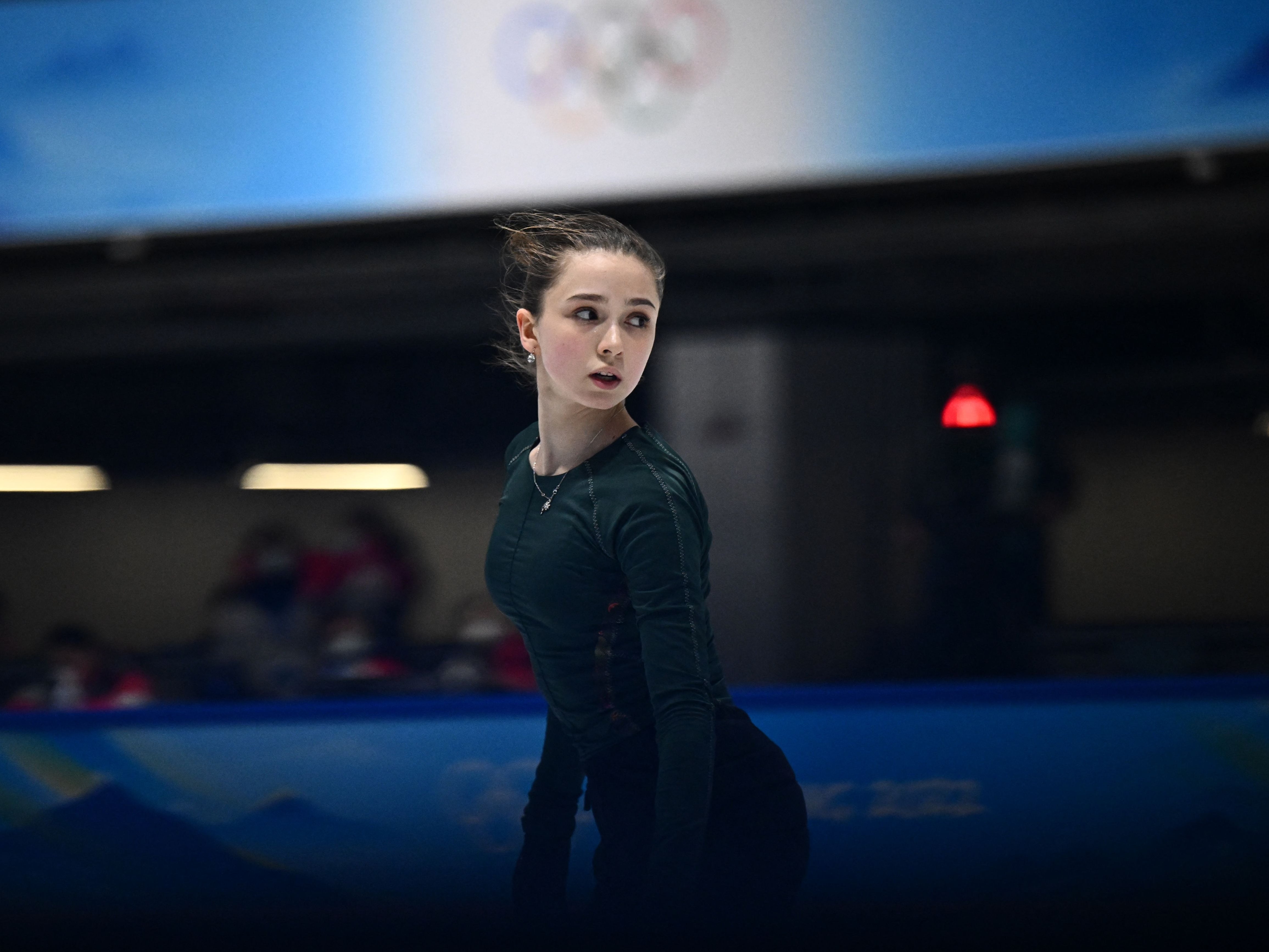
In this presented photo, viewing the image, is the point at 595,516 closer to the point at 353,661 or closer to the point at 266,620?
the point at 353,661

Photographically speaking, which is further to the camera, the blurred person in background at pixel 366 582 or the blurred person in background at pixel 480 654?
A: the blurred person in background at pixel 366 582

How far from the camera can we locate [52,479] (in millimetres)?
3582

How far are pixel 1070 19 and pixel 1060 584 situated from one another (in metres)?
1.72

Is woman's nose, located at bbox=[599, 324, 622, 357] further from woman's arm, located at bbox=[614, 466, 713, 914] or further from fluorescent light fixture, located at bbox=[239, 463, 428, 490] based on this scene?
fluorescent light fixture, located at bbox=[239, 463, 428, 490]

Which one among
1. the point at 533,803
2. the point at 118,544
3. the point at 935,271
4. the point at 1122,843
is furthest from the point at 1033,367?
the point at 118,544

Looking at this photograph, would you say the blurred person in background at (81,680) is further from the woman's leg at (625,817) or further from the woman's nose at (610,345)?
the woman's nose at (610,345)

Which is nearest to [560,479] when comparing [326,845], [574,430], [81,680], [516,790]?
[574,430]

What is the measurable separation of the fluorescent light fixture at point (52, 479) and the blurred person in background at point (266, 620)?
535 millimetres

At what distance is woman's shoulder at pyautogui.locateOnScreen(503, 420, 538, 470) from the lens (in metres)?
1.19

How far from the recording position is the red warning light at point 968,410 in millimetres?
3307

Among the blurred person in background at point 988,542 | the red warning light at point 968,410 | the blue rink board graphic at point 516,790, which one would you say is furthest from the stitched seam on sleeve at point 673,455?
the red warning light at point 968,410

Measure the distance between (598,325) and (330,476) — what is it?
8.52 feet

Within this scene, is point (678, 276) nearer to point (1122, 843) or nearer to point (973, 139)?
point (973, 139)

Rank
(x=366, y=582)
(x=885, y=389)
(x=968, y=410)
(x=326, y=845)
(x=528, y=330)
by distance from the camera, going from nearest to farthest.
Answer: (x=528, y=330)
(x=326, y=845)
(x=885, y=389)
(x=968, y=410)
(x=366, y=582)
